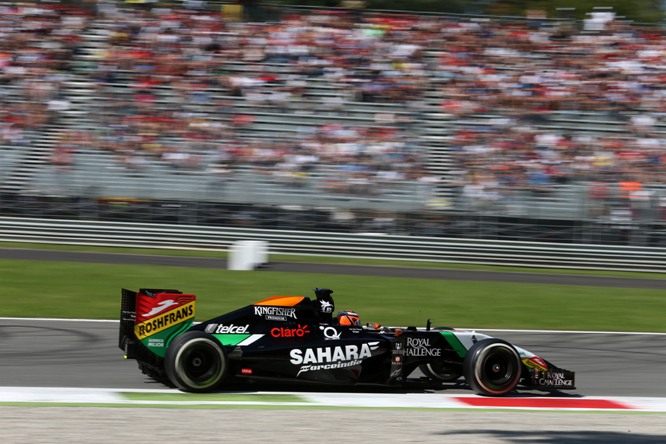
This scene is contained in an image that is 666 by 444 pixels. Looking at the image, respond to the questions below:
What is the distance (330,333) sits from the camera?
8.02m

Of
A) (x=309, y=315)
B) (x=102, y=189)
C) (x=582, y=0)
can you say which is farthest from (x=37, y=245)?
(x=582, y=0)

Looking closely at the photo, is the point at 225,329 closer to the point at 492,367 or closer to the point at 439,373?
the point at 439,373

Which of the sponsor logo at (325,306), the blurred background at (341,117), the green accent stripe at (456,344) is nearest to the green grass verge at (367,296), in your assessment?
the blurred background at (341,117)

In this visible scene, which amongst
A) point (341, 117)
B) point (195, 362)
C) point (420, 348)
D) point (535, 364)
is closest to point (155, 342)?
point (195, 362)

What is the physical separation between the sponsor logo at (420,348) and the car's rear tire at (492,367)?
1.00 feet

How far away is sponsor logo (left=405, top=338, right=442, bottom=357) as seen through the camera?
8.00 meters

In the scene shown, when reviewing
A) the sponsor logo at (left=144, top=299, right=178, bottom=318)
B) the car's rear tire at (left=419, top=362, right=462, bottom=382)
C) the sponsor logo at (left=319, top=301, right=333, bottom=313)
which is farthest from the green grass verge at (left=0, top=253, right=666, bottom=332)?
the sponsor logo at (left=144, top=299, right=178, bottom=318)

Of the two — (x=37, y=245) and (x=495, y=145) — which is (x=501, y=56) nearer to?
(x=495, y=145)

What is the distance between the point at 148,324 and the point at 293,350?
1.21 metres

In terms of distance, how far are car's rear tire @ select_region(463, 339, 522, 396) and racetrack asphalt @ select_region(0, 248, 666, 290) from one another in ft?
29.9

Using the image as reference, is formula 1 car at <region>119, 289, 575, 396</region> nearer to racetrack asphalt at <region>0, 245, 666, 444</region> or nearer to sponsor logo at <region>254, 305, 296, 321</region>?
sponsor logo at <region>254, 305, 296, 321</region>

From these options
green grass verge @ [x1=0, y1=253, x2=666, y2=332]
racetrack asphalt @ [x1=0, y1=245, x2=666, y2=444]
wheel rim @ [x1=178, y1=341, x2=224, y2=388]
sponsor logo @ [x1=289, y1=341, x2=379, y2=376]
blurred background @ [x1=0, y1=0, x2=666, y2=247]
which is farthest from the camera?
blurred background @ [x1=0, y1=0, x2=666, y2=247]

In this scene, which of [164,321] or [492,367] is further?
[492,367]

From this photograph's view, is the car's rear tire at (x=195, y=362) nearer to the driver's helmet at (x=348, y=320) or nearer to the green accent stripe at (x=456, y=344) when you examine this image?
the driver's helmet at (x=348, y=320)
